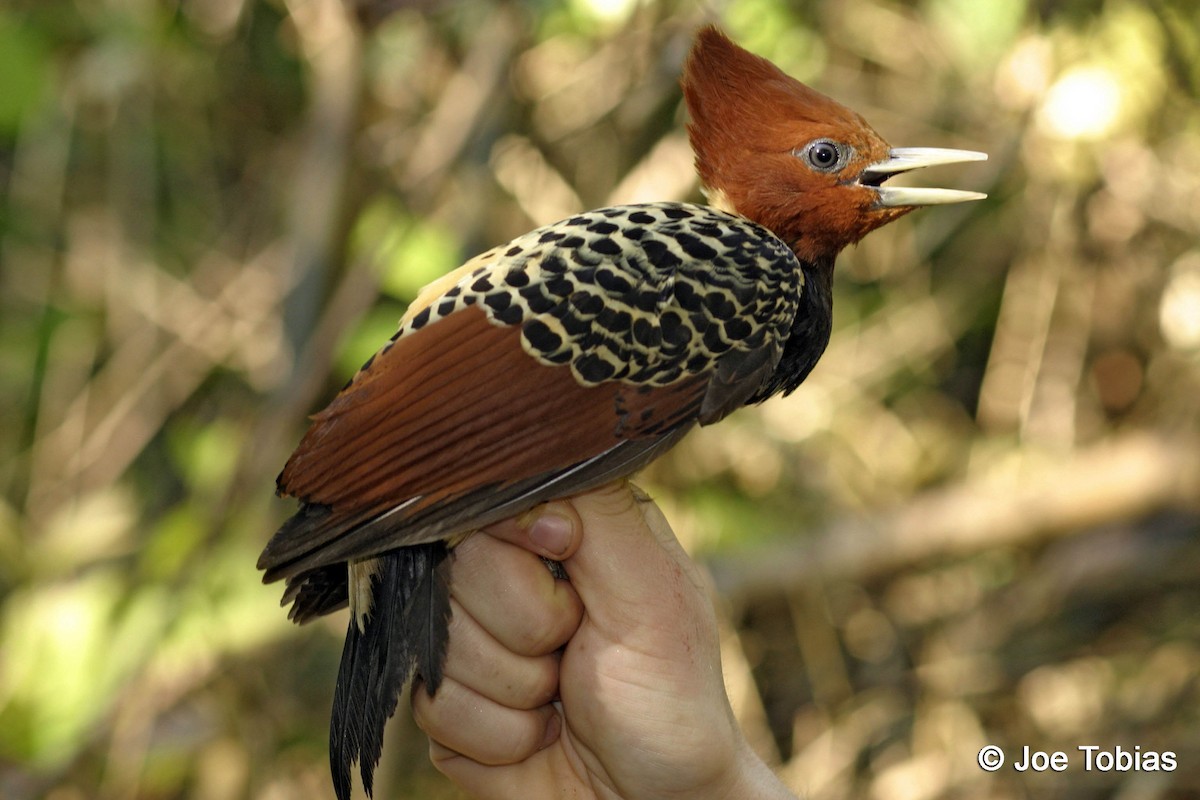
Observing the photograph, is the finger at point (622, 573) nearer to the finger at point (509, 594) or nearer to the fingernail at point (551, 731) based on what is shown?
the finger at point (509, 594)

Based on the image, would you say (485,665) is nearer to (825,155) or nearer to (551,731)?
(551,731)

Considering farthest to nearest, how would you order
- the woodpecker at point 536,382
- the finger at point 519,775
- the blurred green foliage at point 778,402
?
1. the blurred green foliage at point 778,402
2. the finger at point 519,775
3. the woodpecker at point 536,382

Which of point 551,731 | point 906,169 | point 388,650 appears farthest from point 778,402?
point 388,650

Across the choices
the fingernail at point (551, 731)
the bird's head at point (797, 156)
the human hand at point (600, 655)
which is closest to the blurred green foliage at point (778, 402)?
the bird's head at point (797, 156)

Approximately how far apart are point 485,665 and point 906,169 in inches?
43.1

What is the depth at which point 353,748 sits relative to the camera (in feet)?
6.17

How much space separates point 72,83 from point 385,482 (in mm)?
3012

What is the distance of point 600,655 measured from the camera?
1.93 m

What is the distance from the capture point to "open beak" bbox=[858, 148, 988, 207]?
6.71 feet

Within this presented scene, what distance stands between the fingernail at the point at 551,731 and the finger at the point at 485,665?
5.2 inches

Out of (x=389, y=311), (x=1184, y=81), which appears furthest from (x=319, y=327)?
(x=1184, y=81)

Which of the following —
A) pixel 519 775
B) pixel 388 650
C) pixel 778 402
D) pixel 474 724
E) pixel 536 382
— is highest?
pixel 536 382

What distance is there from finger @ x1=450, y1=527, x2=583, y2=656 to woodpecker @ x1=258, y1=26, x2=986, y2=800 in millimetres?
39

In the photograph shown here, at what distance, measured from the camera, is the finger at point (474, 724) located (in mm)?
1947
